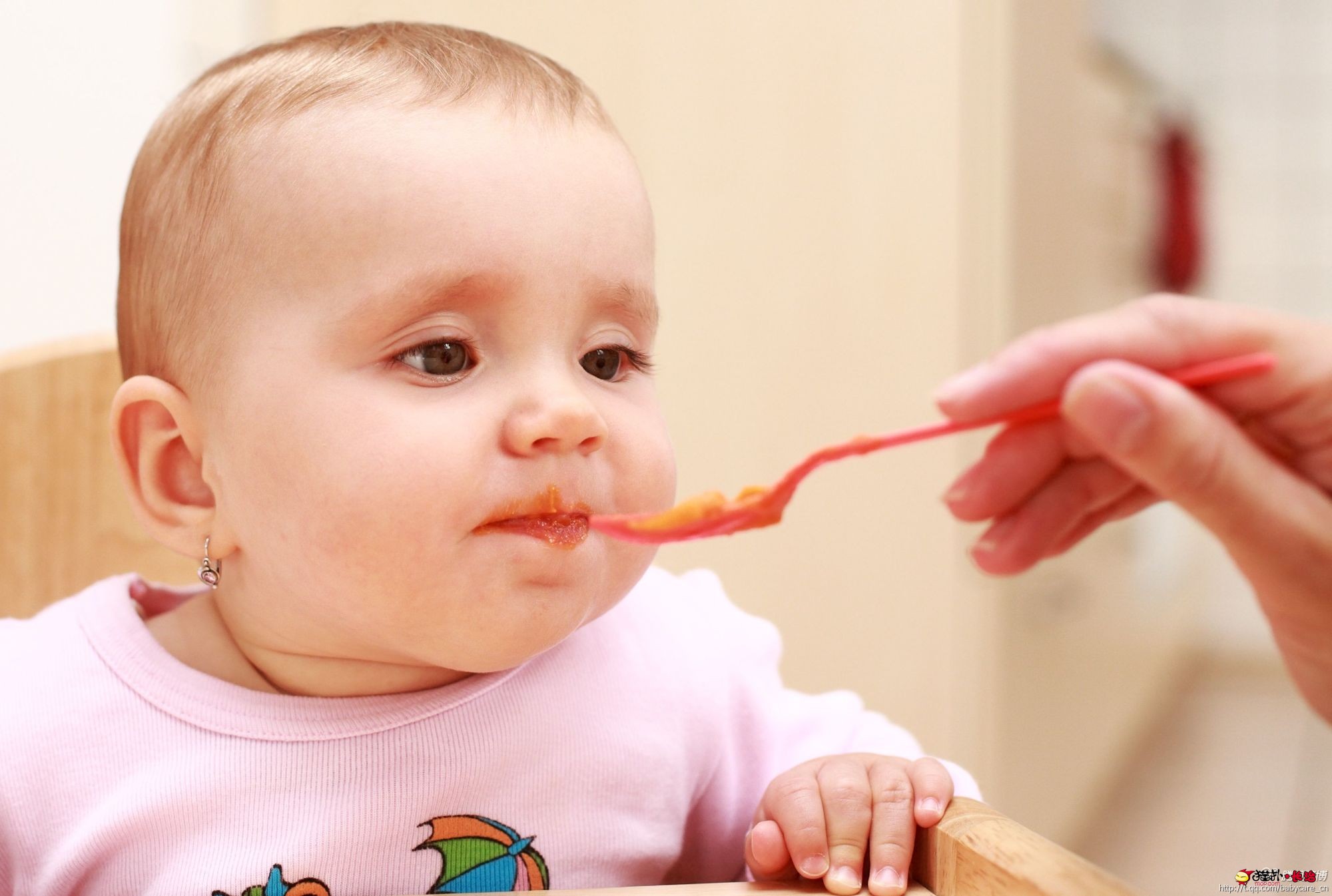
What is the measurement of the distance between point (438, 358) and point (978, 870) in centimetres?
34

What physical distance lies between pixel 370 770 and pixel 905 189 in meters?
1.01

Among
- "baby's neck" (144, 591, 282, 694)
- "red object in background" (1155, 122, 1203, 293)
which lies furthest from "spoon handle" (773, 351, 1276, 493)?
"red object in background" (1155, 122, 1203, 293)

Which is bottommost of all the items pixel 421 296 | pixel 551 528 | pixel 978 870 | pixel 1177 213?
pixel 1177 213

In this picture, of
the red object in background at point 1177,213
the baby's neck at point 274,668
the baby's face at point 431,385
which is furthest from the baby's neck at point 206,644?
the red object in background at point 1177,213

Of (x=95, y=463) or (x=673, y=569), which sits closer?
(x=95, y=463)

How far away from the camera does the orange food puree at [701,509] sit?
0.49 meters

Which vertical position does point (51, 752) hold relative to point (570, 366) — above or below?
below

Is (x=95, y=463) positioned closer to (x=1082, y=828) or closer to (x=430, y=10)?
(x=430, y=10)

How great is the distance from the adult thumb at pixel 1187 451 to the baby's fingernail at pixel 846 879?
0.24 metres

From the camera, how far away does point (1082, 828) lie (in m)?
2.05

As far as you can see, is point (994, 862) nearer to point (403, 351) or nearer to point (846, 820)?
point (846, 820)

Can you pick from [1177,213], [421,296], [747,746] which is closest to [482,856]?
[747,746]

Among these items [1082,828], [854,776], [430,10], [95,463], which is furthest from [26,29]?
[1082,828]

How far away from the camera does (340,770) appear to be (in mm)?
658
